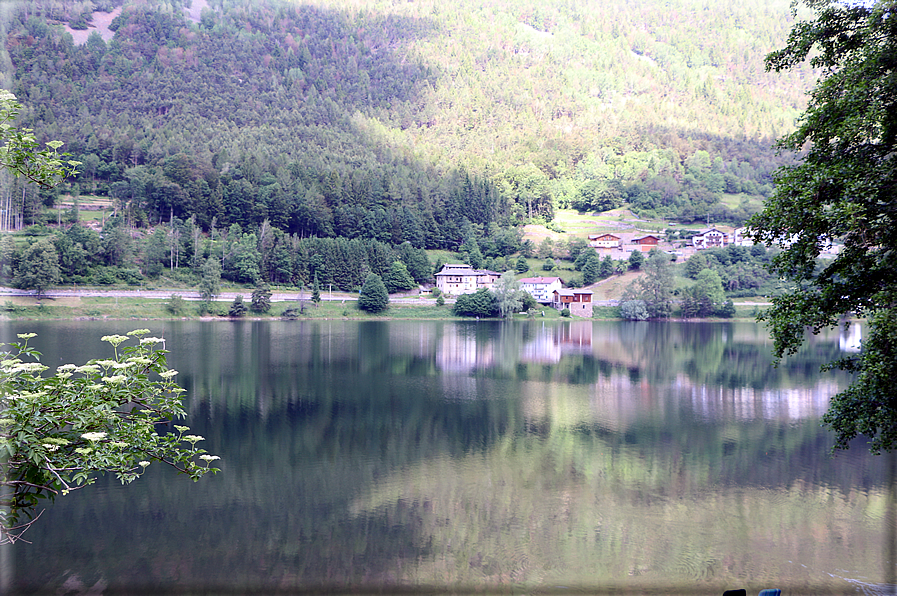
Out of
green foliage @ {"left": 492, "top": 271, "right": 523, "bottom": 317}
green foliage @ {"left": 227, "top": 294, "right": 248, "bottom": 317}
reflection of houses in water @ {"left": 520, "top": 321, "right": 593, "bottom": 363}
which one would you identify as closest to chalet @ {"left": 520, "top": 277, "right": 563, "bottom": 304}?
green foliage @ {"left": 492, "top": 271, "right": 523, "bottom": 317}

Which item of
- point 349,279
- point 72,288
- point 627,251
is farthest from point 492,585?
point 627,251

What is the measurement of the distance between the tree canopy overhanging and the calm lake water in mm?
3554

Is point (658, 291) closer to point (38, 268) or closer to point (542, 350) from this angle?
point (542, 350)

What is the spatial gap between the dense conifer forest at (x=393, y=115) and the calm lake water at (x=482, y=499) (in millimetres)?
40109

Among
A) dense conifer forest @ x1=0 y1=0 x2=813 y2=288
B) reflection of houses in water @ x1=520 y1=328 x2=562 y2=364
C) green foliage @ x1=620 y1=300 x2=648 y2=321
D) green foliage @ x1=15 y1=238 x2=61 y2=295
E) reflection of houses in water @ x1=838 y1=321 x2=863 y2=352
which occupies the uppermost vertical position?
dense conifer forest @ x1=0 y1=0 x2=813 y2=288

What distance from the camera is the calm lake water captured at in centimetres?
745

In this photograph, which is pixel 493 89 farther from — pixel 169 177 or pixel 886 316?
pixel 886 316

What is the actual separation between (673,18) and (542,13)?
44203 mm

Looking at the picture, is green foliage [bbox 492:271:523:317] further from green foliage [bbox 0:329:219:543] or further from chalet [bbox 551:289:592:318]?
green foliage [bbox 0:329:219:543]

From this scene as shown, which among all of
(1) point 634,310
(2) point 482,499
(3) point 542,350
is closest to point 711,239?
(1) point 634,310

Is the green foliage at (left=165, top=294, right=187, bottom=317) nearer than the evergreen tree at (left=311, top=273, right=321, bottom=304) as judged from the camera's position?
Yes

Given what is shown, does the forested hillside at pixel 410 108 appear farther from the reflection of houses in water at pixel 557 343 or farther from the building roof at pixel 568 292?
the reflection of houses in water at pixel 557 343

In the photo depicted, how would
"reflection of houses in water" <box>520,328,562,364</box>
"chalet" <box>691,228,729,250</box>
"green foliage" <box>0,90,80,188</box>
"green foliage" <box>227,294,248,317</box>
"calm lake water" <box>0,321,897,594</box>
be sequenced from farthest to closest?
"chalet" <box>691,228,729,250</box> → "green foliage" <box>227,294,248,317</box> → "reflection of houses in water" <box>520,328,562,364</box> → "calm lake water" <box>0,321,897,594</box> → "green foliage" <box>0,90,80,188</box>

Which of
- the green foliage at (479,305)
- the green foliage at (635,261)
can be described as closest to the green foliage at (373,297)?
the green foliage at (479,305)
